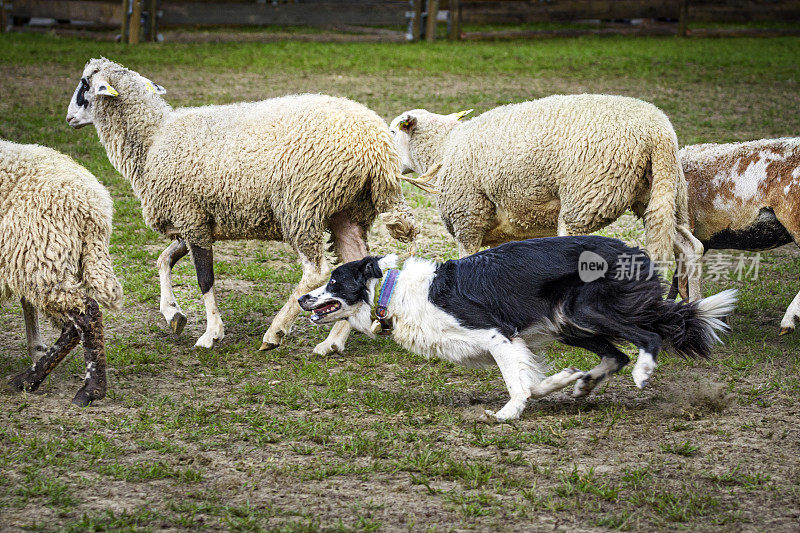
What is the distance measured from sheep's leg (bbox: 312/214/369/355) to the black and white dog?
1008mm

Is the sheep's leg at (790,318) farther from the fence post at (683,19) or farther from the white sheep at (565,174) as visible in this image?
the fence post at (683,19)

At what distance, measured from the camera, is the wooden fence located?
20.6 metres

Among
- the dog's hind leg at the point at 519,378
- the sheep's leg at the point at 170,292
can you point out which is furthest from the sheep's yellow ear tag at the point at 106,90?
the dog's hind leg at the point at 519,378

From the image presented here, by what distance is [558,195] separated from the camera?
245 inches

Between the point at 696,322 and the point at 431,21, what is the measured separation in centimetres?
1742

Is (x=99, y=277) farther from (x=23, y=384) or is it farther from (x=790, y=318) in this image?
(x=790, y=318)

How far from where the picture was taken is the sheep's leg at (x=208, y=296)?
6.20 metres

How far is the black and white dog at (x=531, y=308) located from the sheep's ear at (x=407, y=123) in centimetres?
295

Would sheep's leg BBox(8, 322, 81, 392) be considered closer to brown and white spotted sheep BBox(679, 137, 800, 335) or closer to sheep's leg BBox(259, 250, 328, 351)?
sheep's leg BBox(259, 250, 328, 351)

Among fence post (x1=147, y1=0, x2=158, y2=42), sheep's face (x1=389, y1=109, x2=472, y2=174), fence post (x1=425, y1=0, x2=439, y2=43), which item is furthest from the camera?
fence post (x1=425, y1=0, x2=439, y2=43)

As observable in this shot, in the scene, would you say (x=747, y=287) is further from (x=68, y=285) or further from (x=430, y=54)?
(x=430, y=54)

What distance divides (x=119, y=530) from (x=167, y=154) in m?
3.33

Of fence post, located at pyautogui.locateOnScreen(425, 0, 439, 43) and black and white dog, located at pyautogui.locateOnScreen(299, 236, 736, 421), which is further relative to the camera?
fence post, located at pyautogui.locateOnScreen(425, 0, 439, 43)
